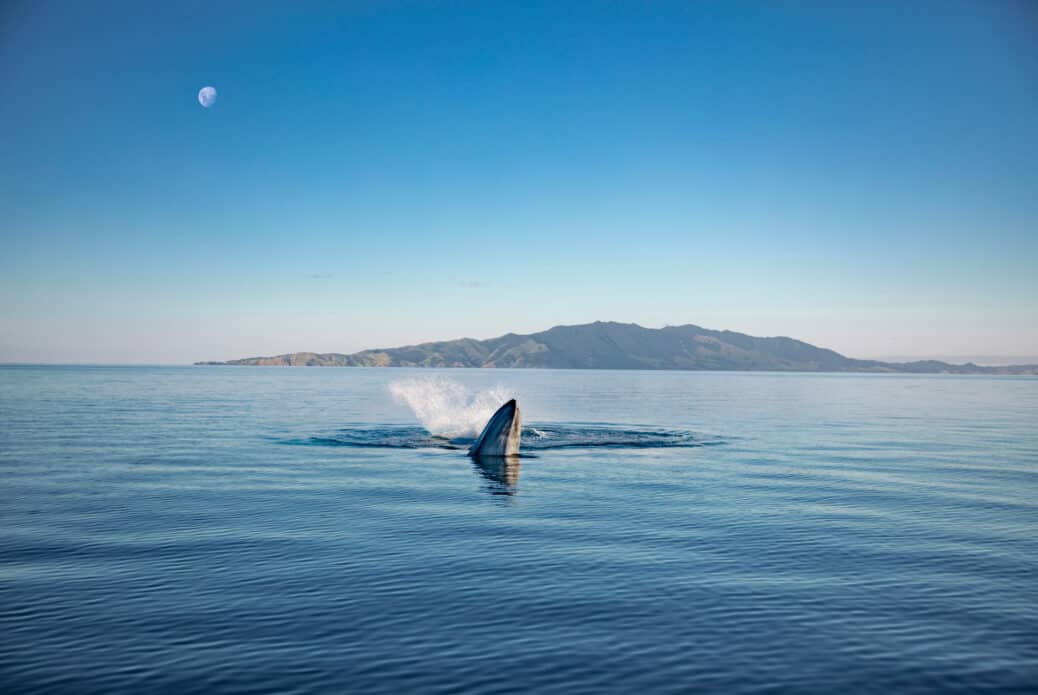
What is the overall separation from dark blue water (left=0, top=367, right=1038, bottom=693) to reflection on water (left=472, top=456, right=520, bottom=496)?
0.21 metres

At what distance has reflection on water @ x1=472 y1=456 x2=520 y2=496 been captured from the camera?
24.0 m

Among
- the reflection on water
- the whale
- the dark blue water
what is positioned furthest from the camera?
the whale

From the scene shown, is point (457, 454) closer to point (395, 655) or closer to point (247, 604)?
point (247, 604)

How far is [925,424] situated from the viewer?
5438 centimetres

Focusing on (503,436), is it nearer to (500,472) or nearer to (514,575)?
(500,472)

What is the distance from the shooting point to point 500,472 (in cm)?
2816

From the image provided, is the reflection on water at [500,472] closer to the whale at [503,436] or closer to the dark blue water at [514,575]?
the dark blue water at [514,575]

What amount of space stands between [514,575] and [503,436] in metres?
18.8

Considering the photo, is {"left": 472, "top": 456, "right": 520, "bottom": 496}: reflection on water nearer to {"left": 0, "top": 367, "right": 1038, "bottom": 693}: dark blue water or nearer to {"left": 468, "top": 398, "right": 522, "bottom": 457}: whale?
{"left": 0, "top": 367, "right": 1038, "bottom": 693}: dark blue water

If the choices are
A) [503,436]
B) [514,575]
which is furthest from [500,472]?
[514,575]

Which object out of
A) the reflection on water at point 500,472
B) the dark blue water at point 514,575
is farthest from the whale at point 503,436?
the dark blue water at point 514,575

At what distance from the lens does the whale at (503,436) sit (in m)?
32.3

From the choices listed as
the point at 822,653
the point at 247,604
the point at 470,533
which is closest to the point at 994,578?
the point at 822,653

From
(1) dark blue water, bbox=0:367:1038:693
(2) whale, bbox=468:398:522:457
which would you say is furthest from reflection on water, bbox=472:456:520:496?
(2) whale, bbox=468:398:522:457
